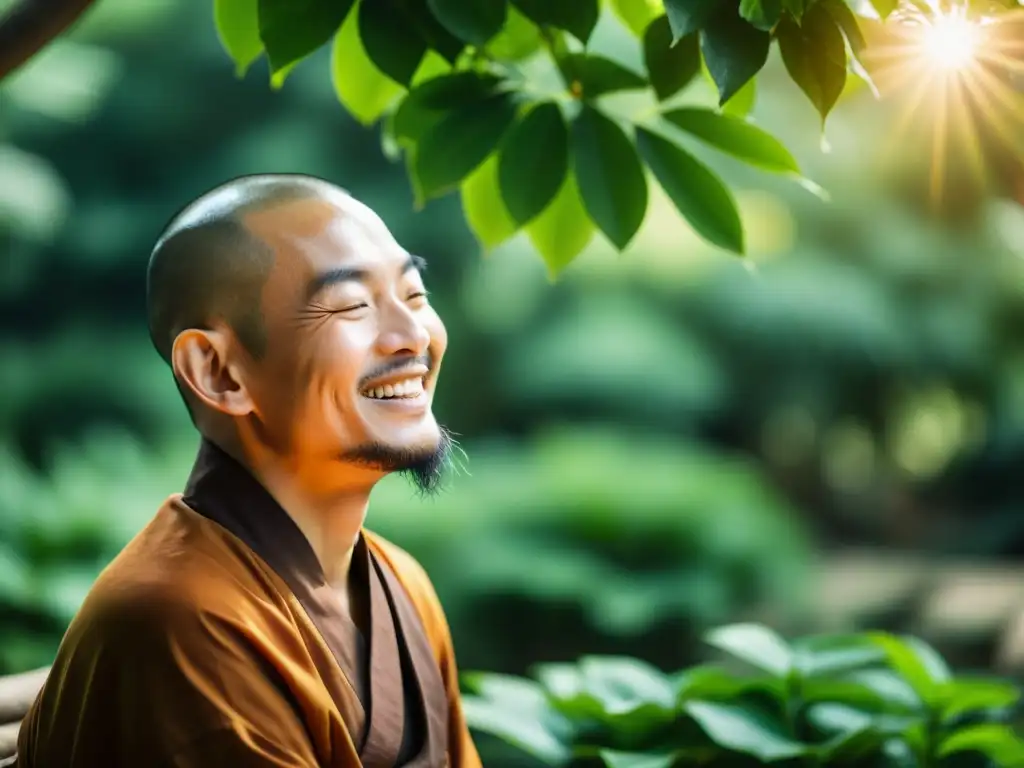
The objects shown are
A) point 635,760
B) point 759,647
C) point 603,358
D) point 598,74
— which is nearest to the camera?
point 598,74

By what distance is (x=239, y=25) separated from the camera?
0.85 meters

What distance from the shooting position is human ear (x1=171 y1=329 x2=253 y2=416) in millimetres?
721

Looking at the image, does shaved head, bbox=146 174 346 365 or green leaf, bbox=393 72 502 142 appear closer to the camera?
shaved head, bbox=146 174 346 365

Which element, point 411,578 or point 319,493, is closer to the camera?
point 319,493

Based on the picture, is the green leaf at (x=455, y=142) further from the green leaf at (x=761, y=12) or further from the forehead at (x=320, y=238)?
the green leaf at (x=761, y=12)

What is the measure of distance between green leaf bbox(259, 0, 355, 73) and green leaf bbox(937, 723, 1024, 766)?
0.80 metres

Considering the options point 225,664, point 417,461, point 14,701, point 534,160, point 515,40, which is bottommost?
point 14,701

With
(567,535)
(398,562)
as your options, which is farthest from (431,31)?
(567,535)

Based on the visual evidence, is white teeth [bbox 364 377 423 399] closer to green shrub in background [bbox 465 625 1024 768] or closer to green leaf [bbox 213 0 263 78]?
green leaf [bbox 213 0 263 78]

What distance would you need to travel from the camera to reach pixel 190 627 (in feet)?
2.16

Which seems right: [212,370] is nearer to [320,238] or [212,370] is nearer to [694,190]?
[320,238]

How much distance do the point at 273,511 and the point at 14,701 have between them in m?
0.30

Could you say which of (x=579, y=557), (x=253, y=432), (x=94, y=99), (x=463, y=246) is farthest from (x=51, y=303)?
(x=253, y=432)

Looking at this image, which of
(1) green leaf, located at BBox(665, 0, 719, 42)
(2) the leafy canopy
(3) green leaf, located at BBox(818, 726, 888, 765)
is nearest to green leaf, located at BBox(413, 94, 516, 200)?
(2) the leafy canopy
